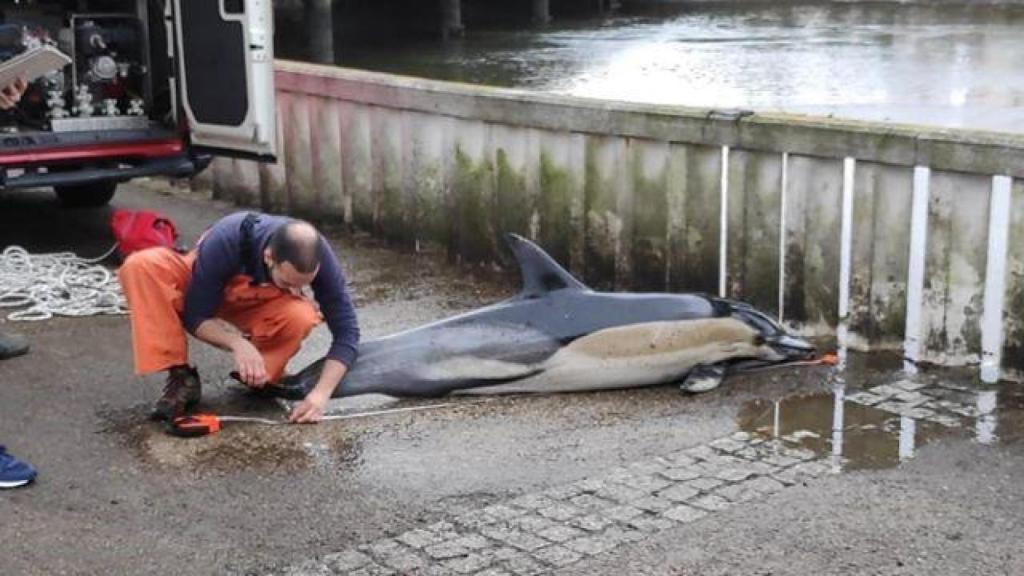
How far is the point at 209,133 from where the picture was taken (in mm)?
9266

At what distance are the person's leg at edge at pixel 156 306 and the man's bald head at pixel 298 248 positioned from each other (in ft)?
1.91

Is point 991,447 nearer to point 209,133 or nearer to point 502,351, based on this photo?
point 502,351

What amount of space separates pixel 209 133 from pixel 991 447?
227 inches

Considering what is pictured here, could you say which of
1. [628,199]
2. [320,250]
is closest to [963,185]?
[628,199]

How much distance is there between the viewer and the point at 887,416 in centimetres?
592

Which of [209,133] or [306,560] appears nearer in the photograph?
[306,560]

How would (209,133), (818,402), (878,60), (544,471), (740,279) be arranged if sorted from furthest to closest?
1. (878,60)
2. (209,133)
3. (740,279)
4. (818,402)
5. (544,471)

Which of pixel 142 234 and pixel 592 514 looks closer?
pixel 592 514

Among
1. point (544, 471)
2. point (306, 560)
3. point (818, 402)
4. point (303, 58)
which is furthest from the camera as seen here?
point (303, 58)

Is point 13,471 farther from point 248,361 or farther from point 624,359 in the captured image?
point 624,359

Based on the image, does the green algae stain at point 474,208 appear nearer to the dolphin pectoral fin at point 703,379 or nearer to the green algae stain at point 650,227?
the green algae stain at point 650,227

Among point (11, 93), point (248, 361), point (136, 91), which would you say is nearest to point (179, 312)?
point (248, 361)

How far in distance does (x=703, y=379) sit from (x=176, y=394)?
235cm

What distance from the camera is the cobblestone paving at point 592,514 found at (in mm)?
4391
